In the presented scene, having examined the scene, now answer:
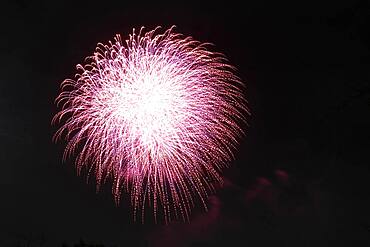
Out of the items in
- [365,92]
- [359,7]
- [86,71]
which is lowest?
[365,92]

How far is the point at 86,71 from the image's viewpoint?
112 ft

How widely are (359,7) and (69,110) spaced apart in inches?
880

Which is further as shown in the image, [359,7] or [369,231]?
[369,231]

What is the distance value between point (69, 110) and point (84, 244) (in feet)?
59.8

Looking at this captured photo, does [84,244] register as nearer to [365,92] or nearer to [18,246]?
[18,246]

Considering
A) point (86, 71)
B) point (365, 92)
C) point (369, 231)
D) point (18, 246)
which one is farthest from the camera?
point (18, 246)

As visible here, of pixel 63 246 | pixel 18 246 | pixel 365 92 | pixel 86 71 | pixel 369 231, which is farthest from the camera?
pixel 18 246

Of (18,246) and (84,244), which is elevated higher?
(18,246)

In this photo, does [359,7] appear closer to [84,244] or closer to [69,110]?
[69,110]

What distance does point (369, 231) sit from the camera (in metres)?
21.2

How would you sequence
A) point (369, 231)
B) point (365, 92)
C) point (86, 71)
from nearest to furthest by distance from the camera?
point (365, 92) → point (369, 231) → point (86, 71)

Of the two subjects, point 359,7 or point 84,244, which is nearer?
point 359,7

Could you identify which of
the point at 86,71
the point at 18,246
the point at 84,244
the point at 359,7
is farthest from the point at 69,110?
the point at 18,246

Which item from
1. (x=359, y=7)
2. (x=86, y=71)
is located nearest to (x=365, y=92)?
(x=359, y=7)
